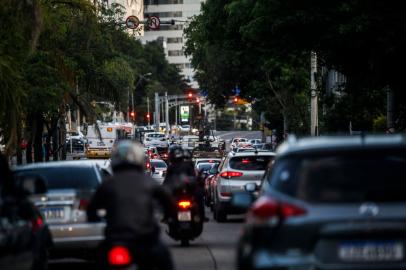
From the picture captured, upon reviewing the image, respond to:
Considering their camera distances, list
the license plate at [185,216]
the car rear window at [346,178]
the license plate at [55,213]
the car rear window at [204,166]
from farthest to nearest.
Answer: the car rear window at [204,166] → the license plate at [185,216] → the license plate at [55,213] → the car rear window at [346,178]

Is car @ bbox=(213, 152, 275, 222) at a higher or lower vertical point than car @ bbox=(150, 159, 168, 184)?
higher

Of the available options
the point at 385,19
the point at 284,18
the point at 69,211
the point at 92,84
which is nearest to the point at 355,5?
the point at 385,19

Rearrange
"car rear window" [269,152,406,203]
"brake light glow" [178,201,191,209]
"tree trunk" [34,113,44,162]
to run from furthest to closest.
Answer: "tree trunk" [34,113,44,162] → "brake light glow" [178,201,191,209] → "car rear window" [269,152,406,203]

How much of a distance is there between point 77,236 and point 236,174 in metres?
12.3

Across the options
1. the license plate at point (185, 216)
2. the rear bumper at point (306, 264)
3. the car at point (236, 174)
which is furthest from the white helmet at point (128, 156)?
the car at point (236, 174)

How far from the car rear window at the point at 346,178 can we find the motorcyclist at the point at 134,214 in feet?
3.58

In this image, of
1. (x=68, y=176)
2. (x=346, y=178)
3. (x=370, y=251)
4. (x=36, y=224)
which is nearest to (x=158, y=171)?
(x=68, y=176)

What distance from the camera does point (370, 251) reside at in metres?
8.66

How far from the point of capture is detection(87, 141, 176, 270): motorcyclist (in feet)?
30.6

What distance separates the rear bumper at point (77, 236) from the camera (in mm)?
15578

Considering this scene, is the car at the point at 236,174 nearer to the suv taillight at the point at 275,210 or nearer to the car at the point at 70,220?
the car at the point at 70,220

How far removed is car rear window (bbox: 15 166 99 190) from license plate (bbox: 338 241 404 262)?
7745 millimetres

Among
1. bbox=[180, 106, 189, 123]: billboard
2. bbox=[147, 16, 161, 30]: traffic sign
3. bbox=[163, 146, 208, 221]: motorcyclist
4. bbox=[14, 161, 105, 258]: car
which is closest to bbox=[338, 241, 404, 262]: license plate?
bbox=[14, 161, 105, 258]: car

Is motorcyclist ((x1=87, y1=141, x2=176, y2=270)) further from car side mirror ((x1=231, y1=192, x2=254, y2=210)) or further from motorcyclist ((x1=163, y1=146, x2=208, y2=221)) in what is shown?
motorcyclist ((x1=163, y1=146, x2=208, y2=221))
